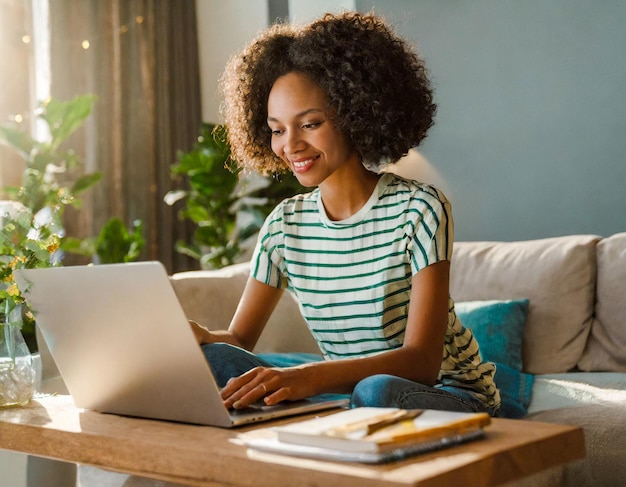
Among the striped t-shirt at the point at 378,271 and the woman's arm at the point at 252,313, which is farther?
the woman's arm at the point at 252,313

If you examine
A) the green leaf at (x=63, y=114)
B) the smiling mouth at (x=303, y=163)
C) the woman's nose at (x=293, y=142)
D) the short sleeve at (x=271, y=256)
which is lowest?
the short sleeve at (x=271, y=256)

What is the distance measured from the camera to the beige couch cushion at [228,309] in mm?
2715

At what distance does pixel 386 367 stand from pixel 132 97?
3607 millimetres

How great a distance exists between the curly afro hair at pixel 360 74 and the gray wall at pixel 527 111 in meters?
1.46

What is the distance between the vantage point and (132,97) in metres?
4.79

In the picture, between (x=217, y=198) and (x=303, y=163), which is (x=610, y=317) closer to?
(x=303, y=163)

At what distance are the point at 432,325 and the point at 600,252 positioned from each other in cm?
128

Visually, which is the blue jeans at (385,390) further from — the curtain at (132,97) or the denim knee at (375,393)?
the curtain at (132,97)

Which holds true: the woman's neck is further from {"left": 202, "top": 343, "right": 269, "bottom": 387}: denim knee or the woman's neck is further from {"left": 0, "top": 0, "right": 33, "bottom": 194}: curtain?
{"left": 0, "top": 0, "right": 33, "bottom": 194}: curtain

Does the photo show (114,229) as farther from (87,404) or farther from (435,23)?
(87,404)

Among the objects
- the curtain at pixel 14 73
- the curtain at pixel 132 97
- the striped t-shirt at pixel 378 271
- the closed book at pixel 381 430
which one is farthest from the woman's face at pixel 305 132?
the curtain at pixel 132 97

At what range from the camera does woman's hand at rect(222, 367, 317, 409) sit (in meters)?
1.29

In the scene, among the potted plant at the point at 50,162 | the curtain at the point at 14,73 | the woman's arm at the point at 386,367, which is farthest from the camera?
the curtain at the point at 14,73

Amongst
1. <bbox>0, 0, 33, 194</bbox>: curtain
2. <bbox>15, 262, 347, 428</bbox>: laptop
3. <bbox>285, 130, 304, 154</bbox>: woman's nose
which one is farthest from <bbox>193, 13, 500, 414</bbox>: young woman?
<bbox>0, 0, 33, 194</bbox>: curtain
